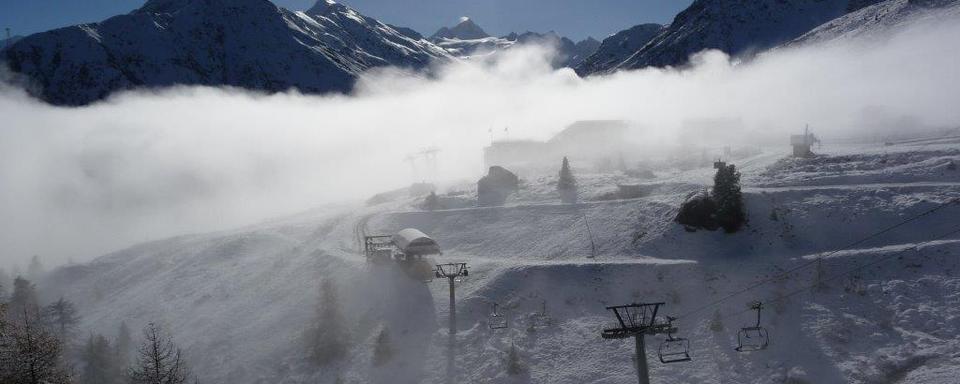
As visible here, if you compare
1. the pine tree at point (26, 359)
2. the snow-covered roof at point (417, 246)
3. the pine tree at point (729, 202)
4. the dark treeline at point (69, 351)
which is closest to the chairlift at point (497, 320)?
the snow-covered roof at point (417, 246)

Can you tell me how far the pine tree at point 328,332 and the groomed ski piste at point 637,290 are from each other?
93cm

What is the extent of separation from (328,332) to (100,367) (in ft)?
60.3

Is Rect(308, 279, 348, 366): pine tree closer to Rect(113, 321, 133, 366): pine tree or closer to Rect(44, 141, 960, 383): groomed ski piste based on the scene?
Rect(44, 141, 960, 383): groomed ski piste

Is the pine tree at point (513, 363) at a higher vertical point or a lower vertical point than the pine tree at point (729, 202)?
lower

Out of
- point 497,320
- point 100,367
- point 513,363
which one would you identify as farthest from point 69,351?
point 513,363

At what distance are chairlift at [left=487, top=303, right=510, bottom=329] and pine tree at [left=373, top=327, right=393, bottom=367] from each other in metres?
7.36

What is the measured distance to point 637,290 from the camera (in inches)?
1730

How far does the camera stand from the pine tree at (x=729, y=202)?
48719 mm

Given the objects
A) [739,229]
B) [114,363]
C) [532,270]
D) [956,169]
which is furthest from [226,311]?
[956,169]

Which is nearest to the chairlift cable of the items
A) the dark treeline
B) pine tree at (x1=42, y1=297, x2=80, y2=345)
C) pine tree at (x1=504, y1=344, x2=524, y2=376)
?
pine tree at (x1=504, y1=344, x2=524, y2=376)

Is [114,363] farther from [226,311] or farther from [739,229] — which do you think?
[739,229]

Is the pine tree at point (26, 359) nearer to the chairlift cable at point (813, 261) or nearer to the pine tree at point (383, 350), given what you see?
the pine tree at point (383, 350)

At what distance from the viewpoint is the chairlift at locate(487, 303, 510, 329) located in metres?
43.2

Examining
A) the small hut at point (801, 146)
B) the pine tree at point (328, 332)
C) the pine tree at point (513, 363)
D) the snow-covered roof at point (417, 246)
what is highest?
the small hut at point (801, 146)
